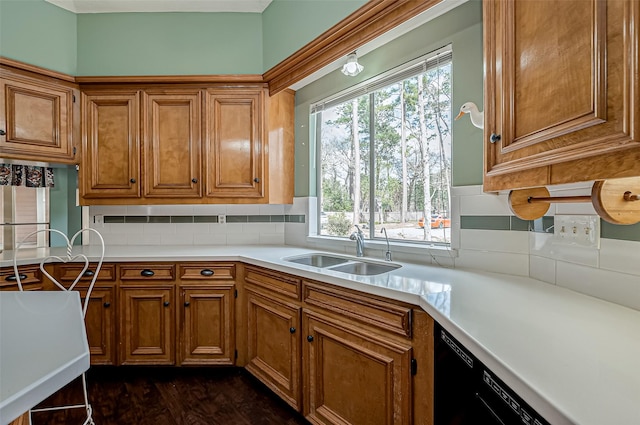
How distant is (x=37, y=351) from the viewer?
0.62 metres

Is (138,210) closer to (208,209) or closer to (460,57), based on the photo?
(208,209)

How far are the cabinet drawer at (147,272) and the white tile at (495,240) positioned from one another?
191 cm

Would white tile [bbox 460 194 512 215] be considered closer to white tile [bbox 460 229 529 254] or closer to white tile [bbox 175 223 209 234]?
white tile [bbox 460 229 529 254]

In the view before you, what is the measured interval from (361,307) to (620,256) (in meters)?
0.92

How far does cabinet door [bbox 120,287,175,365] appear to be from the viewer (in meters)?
2.22

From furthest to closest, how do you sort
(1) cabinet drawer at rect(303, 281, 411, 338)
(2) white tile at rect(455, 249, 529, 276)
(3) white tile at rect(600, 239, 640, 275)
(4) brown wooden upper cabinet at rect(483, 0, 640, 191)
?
(2) white tile at rect(455, 249, 529, 276), (1) cabinet drawer at rect(303, 281, 411, 338), (3) white tile at rect(600, 239, 640, 275), (4) brown wooden upper cabinet at rect(483, 0, 640, 191)

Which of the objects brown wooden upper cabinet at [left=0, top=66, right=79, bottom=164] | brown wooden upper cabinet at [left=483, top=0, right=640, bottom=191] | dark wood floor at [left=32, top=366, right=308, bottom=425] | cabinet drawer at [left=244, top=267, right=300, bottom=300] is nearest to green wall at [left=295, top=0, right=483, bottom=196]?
brown wooden upper cabinet at [left=483, top=0, right=640, bottom=191]

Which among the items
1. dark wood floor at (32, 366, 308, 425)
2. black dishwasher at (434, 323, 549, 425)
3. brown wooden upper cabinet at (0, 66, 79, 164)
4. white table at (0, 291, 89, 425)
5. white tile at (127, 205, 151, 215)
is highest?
brown wooden upper cabinet at (0, 66, 79, 164)

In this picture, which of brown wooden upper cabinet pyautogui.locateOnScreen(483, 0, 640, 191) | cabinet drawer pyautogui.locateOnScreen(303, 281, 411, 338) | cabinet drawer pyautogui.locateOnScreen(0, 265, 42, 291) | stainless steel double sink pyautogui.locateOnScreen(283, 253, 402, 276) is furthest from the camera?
cabinet drawer pyautogui.locateOnScreen(0, 265, 42, 291)

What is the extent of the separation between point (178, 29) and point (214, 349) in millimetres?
2494

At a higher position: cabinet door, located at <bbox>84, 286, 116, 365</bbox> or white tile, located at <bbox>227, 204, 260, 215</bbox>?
white tile, located at <bbox>227, 204, 260, 215</bbox>

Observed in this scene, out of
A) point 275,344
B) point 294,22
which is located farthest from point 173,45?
point 275,344

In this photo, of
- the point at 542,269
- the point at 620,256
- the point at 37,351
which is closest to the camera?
the point at 37,351

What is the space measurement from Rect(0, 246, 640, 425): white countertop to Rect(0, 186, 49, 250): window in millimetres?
2531
